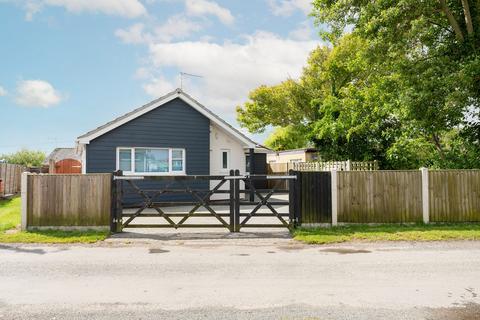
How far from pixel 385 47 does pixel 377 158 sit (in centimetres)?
961

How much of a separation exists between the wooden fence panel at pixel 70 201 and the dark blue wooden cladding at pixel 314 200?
5746mm

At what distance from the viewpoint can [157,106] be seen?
17516 mm

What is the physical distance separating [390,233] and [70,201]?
30.4ft

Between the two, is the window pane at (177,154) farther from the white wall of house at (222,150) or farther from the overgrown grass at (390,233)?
the overgrown grass at (390,233)

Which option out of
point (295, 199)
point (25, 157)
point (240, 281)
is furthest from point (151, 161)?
point (25, 157)

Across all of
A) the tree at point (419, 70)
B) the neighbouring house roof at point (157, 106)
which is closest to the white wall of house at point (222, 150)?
the neighbouring house roof at point (157, 106)

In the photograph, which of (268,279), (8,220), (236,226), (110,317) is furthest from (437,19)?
(8,220)

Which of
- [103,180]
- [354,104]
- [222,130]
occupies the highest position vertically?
[354,104]

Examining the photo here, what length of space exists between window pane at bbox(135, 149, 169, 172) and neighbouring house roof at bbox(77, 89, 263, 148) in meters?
1.58

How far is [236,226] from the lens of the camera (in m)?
11.1

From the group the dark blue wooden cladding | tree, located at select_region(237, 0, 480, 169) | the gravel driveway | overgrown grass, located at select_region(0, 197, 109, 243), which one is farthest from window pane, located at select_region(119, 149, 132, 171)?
tree, located at select_region(237, 0, 480, 169)

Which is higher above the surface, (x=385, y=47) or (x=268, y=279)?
(x=385, y=47)

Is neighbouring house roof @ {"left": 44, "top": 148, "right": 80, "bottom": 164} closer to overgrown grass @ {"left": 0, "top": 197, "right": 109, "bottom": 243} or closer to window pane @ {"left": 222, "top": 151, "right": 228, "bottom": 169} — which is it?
window pane @ {"left": 222, "top": 151, "right": 228, "bottom": 169}

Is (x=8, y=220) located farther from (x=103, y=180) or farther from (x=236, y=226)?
(x=236, y=226)
